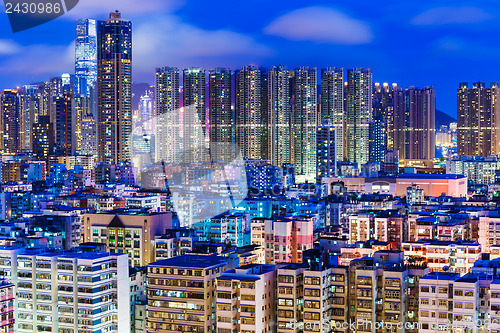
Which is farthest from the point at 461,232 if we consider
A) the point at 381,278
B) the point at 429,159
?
the point at 429,159

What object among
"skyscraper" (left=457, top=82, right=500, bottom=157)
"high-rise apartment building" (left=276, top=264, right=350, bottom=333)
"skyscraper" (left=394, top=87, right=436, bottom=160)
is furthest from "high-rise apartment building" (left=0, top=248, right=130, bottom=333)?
"skyscraper" (left=394, top=87, right=436, bottom=160)

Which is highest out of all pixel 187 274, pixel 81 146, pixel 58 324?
pixel 81 146

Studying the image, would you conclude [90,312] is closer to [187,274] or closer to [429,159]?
[187,274]

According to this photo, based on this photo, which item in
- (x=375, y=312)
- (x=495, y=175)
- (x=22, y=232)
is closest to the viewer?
(x=375, y=312)

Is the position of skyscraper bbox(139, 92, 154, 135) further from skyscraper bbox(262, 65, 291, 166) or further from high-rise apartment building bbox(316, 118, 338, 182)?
high-rise apartment building bbox(316, 118, 338, 182)

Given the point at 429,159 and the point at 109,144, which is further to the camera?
the point at 429,159


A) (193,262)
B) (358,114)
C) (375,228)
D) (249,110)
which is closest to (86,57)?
(249,110)

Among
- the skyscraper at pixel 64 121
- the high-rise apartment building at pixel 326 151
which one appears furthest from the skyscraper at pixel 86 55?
the high-rise apartment building at pixel 326 151
